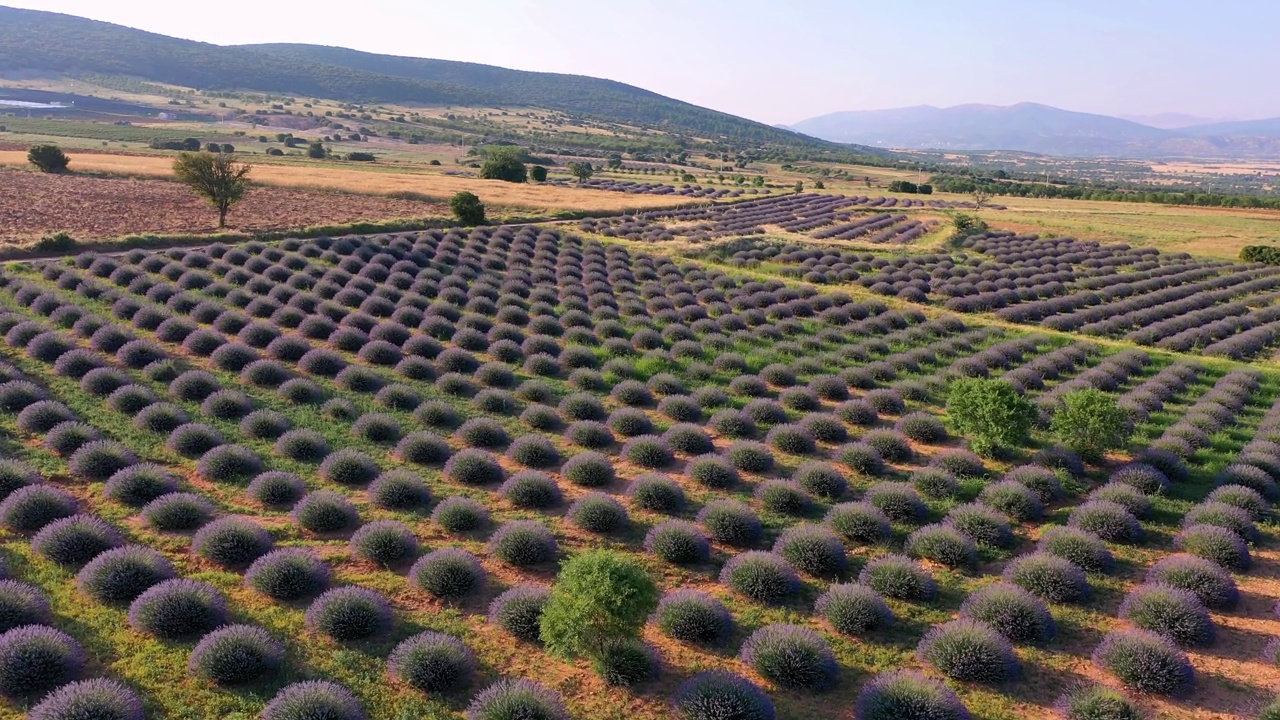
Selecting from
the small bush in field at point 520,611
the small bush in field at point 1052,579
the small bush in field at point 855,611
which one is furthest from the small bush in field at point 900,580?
the small bush in field at point 520,611

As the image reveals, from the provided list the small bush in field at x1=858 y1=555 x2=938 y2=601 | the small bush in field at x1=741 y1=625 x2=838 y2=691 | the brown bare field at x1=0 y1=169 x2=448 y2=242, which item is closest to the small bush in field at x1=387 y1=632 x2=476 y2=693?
the small bush in field at x1=741 y1=625 x2=838 y2=691

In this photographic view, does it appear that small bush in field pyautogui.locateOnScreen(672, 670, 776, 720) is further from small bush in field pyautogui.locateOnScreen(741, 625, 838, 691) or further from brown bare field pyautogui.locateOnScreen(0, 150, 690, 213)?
brown bare field pyautogui.locateOnScreen(0, 150, 690, 213)

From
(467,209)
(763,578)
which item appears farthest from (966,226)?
(763,578)

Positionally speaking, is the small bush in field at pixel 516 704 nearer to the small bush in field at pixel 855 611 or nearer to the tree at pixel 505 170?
the small bush in field at pixel 855 611

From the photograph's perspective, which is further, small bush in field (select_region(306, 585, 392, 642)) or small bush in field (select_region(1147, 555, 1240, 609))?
small bush in field (select_region(1147, 555, 1240, 609))

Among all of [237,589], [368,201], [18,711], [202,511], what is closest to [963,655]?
[237,589]

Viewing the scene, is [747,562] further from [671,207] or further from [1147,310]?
[671,207]
